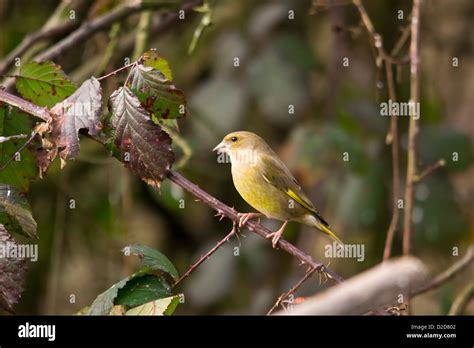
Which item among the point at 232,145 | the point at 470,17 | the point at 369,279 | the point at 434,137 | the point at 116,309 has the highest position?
the point at 470,17

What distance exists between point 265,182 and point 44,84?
0.97 metres

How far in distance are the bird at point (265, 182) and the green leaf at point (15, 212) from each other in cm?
99

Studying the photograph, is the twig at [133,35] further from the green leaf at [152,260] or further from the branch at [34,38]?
the green leaf at [152,260]

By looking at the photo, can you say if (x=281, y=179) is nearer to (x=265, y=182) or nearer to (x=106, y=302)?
(x=265, y=182)

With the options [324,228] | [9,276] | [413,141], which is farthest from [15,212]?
[324,228]

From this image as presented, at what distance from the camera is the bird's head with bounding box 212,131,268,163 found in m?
2.69

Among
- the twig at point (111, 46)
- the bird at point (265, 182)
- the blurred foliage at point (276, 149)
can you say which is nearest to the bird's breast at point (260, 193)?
the bird at point (265, 182)

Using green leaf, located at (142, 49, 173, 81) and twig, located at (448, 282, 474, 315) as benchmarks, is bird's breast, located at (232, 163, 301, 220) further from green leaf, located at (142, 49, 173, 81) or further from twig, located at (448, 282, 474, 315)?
green leaf, located at (142, 49, 173, 81)

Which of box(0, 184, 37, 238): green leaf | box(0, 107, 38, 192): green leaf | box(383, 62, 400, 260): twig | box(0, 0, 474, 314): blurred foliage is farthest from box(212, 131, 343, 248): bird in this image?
box(0, 184, 37, 238): green leaf

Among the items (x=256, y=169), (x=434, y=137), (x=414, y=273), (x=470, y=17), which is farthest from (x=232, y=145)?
(x=470, y=17)

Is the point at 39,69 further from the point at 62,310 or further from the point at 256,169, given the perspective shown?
the point at 62,310

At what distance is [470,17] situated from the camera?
4391 mm

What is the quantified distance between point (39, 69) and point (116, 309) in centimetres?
58

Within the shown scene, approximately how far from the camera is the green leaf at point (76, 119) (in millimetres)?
1590
